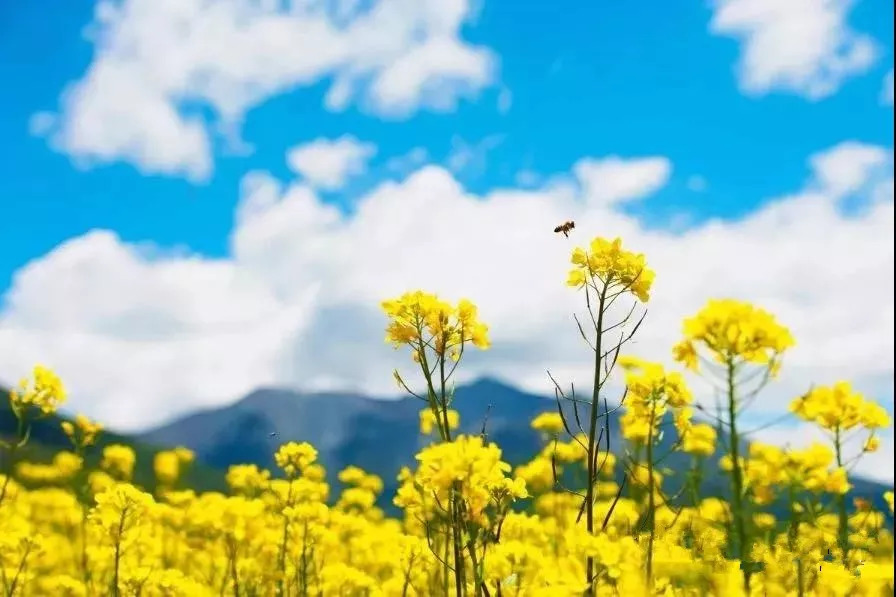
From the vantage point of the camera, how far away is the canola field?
3482 millimetres

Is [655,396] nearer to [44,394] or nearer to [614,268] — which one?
[614,268]

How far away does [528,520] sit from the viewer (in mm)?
5598

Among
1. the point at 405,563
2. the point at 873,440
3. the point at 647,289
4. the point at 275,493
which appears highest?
the point at 647,289

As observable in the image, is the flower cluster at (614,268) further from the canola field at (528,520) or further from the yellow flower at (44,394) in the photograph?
the yellow flower at (44,394)

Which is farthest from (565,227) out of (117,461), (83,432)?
(117,461)

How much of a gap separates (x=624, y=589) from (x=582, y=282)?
158 cm

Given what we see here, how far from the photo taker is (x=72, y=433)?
317 inches

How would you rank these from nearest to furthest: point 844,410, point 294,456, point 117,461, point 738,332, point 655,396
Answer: point 738,332
point 655,396
point 844,410
point 294,456
point 117,461

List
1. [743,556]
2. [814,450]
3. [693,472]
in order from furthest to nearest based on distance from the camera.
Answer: [814,450] < [693,472] < [743,556]

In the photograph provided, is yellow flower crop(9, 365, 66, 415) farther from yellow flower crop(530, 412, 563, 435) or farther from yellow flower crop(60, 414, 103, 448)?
yellow flower crop(530, 412, 563, 435)

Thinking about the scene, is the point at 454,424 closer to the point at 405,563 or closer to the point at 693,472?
the point at 405,563

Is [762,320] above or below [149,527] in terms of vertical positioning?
above

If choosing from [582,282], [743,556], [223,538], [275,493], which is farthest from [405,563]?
[743,556]

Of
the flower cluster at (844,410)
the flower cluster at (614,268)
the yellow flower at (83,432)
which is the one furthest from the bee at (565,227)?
the yellow flower at (83,432)
